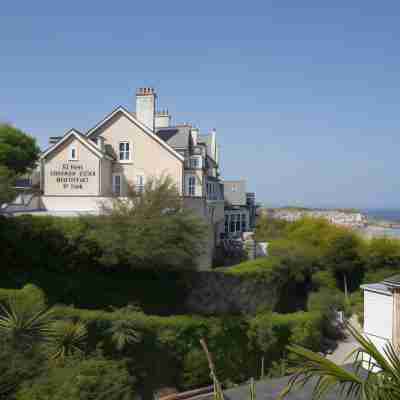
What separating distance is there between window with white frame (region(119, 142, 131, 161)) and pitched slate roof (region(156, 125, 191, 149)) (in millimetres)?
3742

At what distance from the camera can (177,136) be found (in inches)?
1260

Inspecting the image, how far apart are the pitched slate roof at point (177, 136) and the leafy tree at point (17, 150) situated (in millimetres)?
13868

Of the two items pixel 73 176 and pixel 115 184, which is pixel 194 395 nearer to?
pixel 115 184

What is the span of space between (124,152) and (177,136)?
4.96 meters

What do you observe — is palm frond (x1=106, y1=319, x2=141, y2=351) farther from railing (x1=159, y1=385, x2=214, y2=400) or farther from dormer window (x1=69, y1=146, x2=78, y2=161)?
dormer window (x1=69, y1=146, x2=78, y2=161)

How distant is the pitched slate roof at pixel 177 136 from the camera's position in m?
31.2

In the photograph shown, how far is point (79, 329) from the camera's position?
15.8 metres

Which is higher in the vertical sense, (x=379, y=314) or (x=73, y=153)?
(x=73, y=153)

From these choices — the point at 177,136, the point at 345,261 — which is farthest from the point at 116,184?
the point at 345,261

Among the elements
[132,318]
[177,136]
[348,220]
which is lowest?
[132,318]

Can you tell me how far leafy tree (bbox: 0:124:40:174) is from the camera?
34938 mm

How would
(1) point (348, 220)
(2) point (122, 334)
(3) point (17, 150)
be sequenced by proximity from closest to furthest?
(2) point (122, 334)
(3) point (17, 150)
(1) point (348, 220)

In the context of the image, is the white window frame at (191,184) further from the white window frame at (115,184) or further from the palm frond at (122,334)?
the palm frond at (122,334)

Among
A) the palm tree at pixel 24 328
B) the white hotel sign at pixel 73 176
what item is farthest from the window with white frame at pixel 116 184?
the palm tree at pixel 24 328
